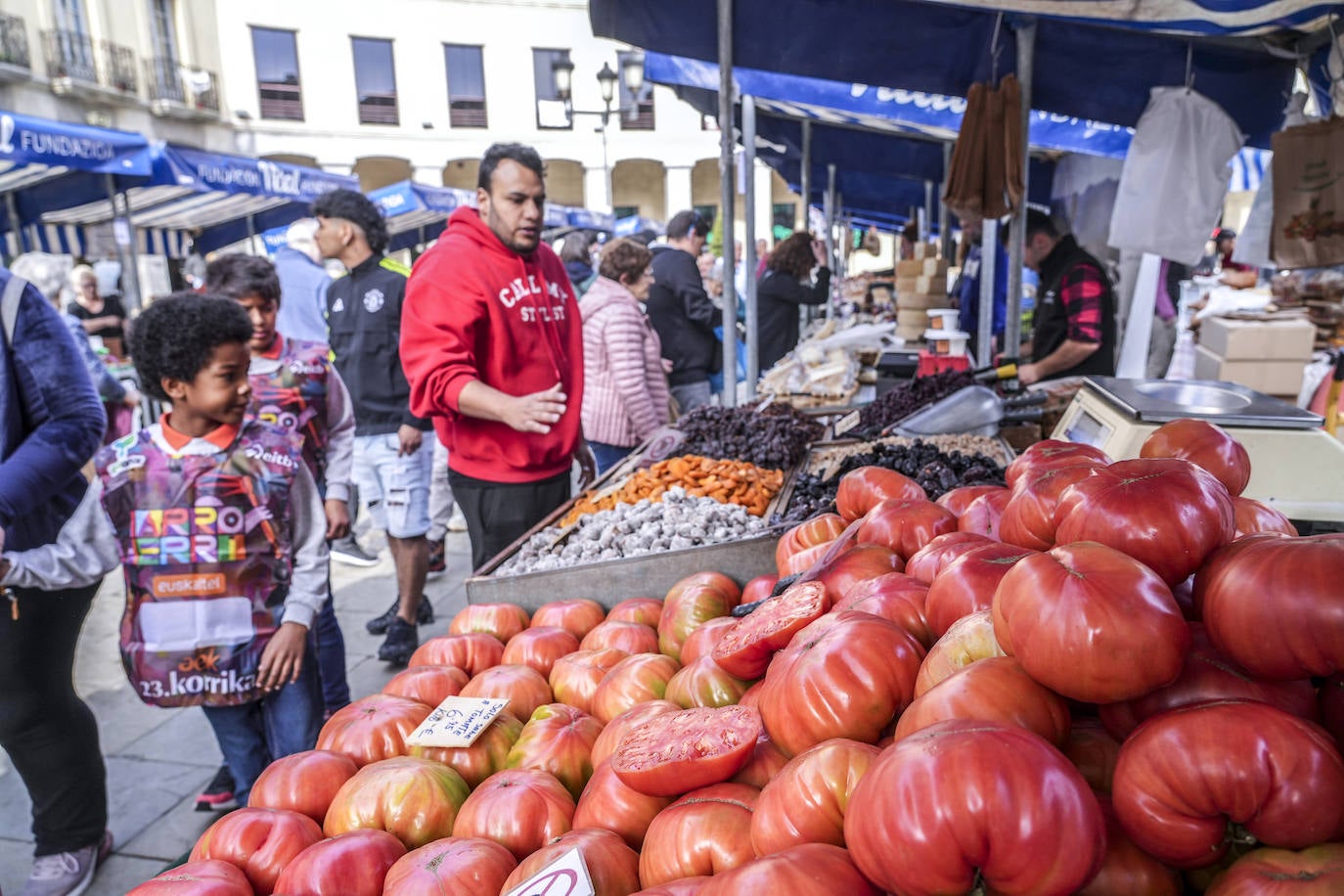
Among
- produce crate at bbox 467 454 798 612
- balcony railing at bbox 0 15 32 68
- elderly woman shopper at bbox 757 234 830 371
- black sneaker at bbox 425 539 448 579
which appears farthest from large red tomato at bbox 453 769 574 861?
balcony railing at bbox 0 15 32 68

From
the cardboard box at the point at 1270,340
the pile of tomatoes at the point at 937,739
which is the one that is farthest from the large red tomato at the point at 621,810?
the cardboard box at the point at 1270,340

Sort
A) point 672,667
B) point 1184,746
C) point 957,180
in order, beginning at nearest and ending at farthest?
point 1184,746 → point 672,667 → point 957,180

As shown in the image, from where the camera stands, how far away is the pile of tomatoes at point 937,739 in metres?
0.86

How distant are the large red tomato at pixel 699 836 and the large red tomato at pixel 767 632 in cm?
30

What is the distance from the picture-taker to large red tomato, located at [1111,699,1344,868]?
845 millimetres

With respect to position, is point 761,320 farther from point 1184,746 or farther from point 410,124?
point 410,124

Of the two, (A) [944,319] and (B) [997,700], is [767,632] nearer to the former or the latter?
(B) [997,700]

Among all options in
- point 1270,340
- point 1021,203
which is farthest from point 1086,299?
point 1270,340

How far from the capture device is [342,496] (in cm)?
343

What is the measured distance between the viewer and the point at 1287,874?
2.70 feet

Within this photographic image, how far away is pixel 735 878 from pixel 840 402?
15.7ft

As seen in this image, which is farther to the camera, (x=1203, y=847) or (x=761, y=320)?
(x=761, y=320)

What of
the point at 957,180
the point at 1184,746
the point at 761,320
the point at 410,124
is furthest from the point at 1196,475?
the point at 410,124

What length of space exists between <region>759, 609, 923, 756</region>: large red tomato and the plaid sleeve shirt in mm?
4160
